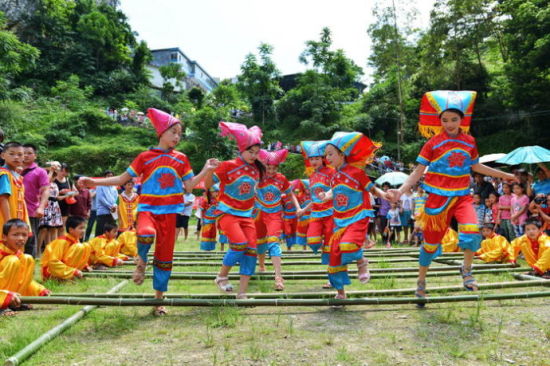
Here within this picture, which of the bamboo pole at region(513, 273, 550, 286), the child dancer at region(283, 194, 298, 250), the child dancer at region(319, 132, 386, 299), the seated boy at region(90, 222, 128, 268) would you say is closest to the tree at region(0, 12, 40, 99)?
the seated boy at region(90, 222, 128, 268)

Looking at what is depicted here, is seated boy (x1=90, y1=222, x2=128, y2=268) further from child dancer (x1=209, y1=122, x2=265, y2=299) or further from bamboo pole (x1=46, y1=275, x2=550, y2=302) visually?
child dancer (x1=209, y1=122, x2=265, y2=299)

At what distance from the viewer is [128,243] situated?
9.08 metres

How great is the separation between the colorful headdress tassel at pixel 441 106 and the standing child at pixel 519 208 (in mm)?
4722

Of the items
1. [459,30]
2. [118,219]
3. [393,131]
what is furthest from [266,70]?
[118,219]

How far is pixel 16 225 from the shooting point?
4.84 m

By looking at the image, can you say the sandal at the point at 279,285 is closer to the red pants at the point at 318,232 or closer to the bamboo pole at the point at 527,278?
the red pants at the point at 318,232

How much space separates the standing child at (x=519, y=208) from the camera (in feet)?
28.2

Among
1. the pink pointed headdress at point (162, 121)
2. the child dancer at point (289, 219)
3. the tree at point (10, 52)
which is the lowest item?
the child dancer at point (289, 219)

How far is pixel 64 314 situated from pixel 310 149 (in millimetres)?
4065

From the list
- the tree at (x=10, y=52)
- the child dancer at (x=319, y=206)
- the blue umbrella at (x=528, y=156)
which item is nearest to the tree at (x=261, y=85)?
the tree at (x=10, y=52)

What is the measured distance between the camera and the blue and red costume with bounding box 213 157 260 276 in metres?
4.88

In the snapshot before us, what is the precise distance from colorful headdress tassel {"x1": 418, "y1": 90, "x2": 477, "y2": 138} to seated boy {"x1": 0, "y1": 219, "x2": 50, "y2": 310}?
485 centimetres

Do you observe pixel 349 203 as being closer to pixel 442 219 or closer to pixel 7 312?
pixel 442 219

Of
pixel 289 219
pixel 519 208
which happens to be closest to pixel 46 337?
pixel 289 219
